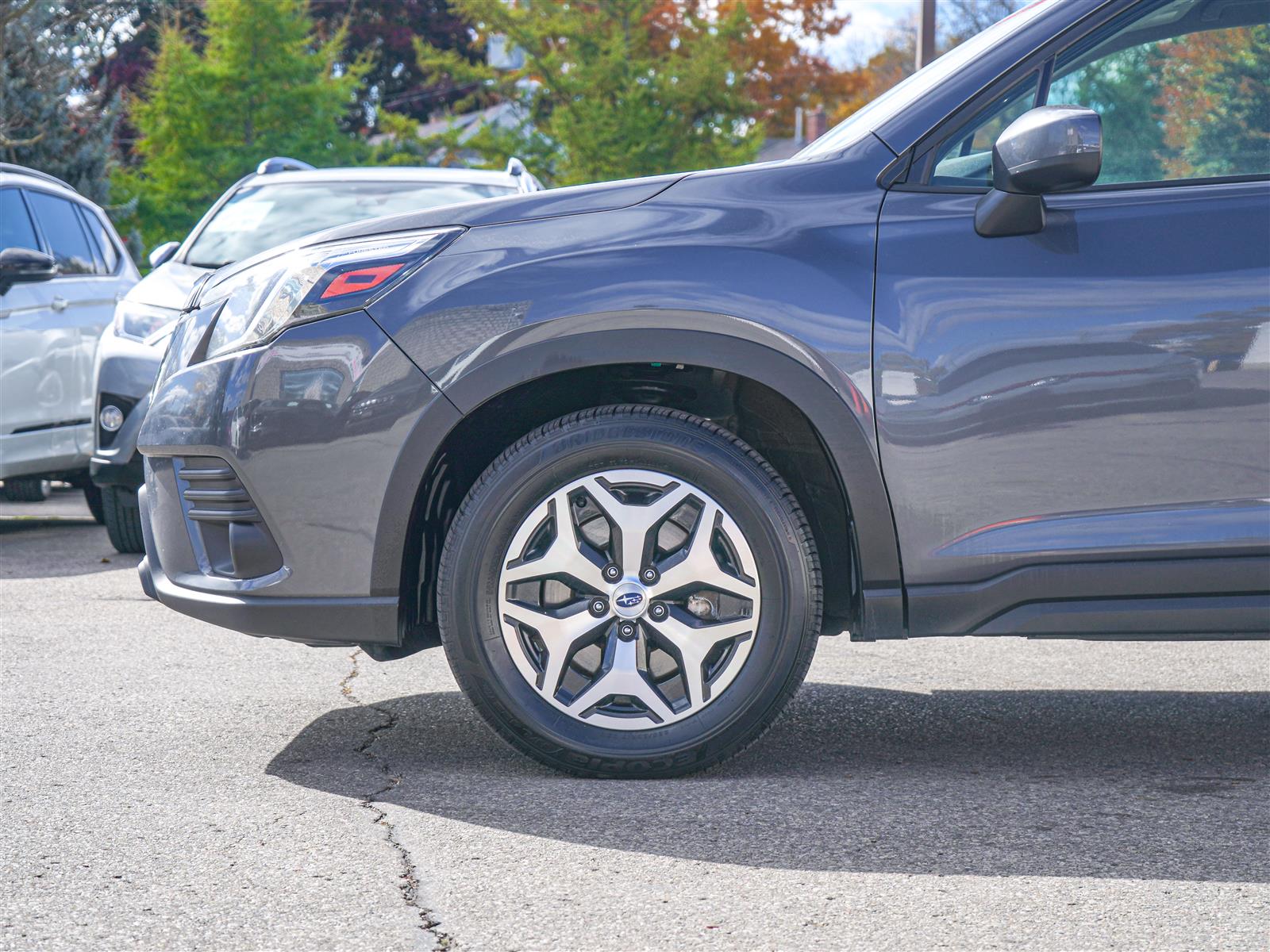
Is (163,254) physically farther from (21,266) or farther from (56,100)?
Answer: (56,100)

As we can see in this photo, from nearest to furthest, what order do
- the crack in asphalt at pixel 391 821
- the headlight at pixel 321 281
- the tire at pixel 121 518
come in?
1. the crack in asphalt at pixel 391 821
2. the headlight at pixel 321 281
3. the tire at pixel 121 518

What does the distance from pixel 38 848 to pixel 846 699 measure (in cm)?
233

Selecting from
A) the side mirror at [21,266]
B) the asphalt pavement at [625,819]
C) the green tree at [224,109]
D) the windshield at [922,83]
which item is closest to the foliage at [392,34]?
the green tree at [224,109]

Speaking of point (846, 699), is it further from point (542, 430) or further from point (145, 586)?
point (145, 586)

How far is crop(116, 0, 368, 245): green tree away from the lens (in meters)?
19.4

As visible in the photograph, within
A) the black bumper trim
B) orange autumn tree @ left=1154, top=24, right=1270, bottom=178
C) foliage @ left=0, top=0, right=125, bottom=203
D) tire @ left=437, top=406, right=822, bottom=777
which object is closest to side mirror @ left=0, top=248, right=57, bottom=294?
the black bumper trim

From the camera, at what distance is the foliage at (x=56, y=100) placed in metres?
17.3

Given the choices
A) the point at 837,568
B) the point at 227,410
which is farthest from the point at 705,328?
the point at 227,410

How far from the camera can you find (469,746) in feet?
12.9

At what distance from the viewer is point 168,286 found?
781cm

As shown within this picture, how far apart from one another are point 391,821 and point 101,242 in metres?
6.64

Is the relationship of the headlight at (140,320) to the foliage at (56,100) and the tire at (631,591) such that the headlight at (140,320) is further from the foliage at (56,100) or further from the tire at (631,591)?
the foliage at (56,100)

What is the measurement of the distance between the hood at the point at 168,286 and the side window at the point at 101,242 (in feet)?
3.45

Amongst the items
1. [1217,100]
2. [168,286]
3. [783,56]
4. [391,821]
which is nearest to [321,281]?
[391,821]
